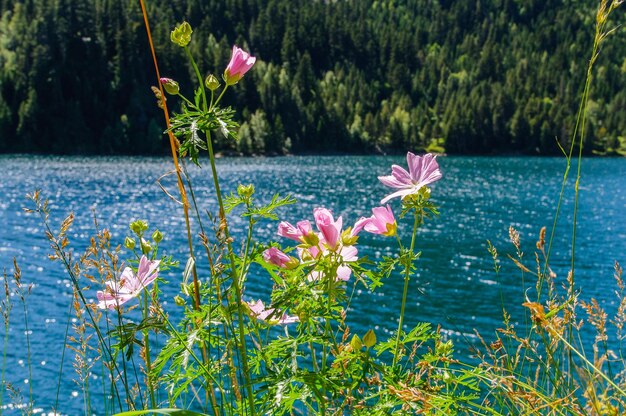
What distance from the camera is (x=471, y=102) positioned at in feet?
431

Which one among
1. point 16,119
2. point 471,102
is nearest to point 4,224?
point 16,119

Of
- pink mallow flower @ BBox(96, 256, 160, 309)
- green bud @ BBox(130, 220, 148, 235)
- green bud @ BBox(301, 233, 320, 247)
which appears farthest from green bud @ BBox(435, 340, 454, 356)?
green bud @ BBox(130, 220, 148, 235)

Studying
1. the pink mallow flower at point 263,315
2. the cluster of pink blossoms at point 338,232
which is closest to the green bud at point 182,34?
the cluster of pink blossoms at point 338,232

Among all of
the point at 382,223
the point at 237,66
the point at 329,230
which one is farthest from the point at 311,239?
the point at 237,66

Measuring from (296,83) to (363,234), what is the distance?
9678 cm

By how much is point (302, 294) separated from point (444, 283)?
80.3 ft

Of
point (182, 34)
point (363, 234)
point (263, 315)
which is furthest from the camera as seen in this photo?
point (363, 234)

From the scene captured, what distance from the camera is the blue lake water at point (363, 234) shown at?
19078 millimetres

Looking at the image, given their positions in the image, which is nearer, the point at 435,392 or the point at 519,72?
the point at 435,392

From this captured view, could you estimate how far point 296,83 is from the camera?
127250mm

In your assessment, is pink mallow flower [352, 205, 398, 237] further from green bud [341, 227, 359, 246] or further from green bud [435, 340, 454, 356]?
green bud [435, 340, 454, 356]

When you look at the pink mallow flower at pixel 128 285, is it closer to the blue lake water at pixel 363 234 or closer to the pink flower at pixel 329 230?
the pink flower at pixel 329 230

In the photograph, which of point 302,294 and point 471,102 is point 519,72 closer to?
point 471,102

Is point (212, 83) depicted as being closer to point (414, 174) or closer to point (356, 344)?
point (414, 174)
